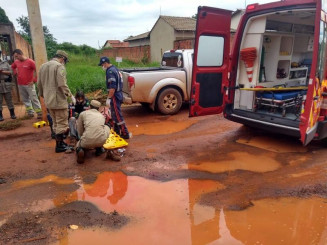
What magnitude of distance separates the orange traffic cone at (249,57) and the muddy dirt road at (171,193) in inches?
55.1

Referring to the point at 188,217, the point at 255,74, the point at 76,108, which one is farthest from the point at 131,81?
the point at 188,217

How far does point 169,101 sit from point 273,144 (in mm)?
3224

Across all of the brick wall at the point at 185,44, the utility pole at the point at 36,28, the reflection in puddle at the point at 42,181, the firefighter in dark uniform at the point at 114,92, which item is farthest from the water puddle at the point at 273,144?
the brick wall at the point at 185,44

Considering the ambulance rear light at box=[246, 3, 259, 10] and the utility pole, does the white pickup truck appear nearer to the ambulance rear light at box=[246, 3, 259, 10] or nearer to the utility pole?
the utility pole

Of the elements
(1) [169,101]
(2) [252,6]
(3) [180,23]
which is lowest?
(1) [169,101]

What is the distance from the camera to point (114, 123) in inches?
230

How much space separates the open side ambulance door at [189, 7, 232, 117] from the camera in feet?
16.6

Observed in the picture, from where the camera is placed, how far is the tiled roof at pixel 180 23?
26.8 meters

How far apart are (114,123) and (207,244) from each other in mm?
3670

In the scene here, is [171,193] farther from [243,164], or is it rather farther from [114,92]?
[114,92]

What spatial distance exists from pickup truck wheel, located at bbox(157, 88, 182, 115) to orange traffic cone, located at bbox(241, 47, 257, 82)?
239cm

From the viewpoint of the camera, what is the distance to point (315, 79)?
403 centimetres

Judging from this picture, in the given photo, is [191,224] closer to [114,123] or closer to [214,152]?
[214,152]

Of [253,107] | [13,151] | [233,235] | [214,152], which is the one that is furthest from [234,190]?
[13,151]
